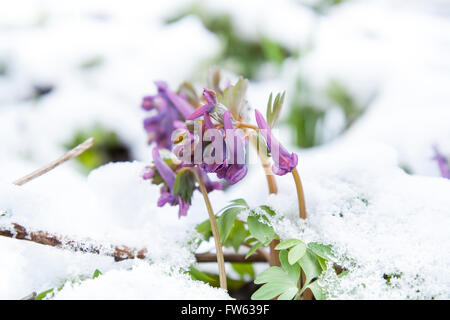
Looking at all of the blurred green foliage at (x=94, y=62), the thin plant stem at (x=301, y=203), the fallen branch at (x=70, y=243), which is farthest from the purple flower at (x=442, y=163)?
the blurred green foliage at (x=94, y=62)

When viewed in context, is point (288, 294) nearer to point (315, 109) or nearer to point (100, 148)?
point (315, 109)

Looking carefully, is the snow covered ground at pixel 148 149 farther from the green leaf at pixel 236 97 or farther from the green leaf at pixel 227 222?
the green leaf at pixel 236 97

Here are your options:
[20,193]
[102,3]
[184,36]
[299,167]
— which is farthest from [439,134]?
[102,3]

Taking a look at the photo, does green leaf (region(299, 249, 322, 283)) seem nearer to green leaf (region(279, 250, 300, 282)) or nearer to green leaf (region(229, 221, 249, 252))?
green leaf (region(279, 250, 300, 282))

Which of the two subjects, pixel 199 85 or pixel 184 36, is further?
pixel 184 36

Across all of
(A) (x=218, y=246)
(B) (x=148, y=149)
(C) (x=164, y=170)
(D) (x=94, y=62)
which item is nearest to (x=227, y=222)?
(A) (x=218, y=246)

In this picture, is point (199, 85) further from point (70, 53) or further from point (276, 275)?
point (276, 275)
